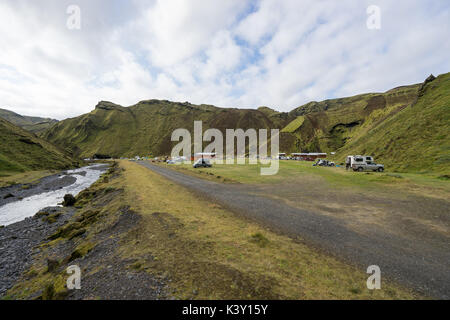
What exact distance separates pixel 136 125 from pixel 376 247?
151 meters

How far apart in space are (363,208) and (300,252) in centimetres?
804

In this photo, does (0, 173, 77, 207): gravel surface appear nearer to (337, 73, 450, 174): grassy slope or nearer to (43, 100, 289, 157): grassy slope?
(337, 73, 450, 174): grassy slope

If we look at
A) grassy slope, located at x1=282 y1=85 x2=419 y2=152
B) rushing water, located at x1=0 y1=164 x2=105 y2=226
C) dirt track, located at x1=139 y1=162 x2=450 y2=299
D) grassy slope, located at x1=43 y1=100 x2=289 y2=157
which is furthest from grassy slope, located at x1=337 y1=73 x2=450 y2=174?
grassy slope, located at x1=43 y1=100 x2=289 y2=157

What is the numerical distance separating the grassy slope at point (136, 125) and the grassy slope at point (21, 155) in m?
58.4

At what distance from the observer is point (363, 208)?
11305 mm

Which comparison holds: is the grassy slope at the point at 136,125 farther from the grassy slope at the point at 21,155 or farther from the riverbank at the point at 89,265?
the riverbank at the point at 89,265

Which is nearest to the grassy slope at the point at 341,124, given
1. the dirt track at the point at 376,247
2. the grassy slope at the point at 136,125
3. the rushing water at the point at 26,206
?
the grassy slope at the point at 136,125

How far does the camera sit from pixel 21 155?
1791 inches

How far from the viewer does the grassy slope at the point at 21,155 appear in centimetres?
3909

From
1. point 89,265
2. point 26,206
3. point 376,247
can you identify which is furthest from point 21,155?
point 376,247

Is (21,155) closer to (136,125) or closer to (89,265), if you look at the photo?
(89,265)

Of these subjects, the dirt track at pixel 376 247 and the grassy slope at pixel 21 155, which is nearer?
the dirt track at pixel 376 247
